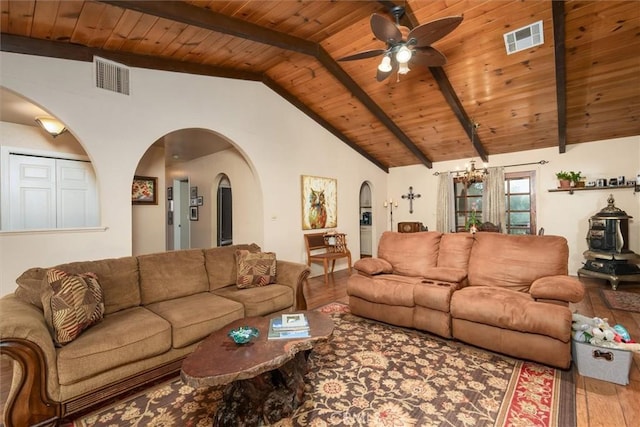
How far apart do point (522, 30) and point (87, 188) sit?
19.8 feet

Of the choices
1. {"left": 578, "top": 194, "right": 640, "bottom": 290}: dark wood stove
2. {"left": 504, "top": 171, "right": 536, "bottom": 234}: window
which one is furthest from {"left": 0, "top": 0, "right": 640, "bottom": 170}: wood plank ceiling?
{"left": 578, "top": 194, "right": 640, "bottom": 290}: dark wood stove

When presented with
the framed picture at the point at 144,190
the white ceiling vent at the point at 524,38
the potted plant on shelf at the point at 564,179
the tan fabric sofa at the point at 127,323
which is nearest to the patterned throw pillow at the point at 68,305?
the tan fabric sofa at the point at 127,323

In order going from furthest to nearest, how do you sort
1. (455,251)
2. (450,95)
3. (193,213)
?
(193,213)
(450,95)
(455,251)

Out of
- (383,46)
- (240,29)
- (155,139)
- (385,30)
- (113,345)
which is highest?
(383,46)

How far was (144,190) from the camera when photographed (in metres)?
4.56

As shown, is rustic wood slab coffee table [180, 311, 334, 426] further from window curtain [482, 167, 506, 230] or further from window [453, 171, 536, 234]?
window [453, 171, 536, 234]

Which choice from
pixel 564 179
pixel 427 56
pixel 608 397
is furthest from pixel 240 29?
pixel 564 179

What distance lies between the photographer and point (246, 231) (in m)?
5.30

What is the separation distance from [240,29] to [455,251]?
10.9 ft

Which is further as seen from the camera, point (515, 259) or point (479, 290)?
point (515, 259)

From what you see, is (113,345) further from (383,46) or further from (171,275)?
(383,46)

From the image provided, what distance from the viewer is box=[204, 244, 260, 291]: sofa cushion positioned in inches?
122

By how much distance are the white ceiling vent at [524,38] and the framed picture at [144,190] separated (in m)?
5.22

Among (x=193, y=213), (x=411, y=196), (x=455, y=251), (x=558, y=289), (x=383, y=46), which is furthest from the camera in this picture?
(x=411, y=196)
